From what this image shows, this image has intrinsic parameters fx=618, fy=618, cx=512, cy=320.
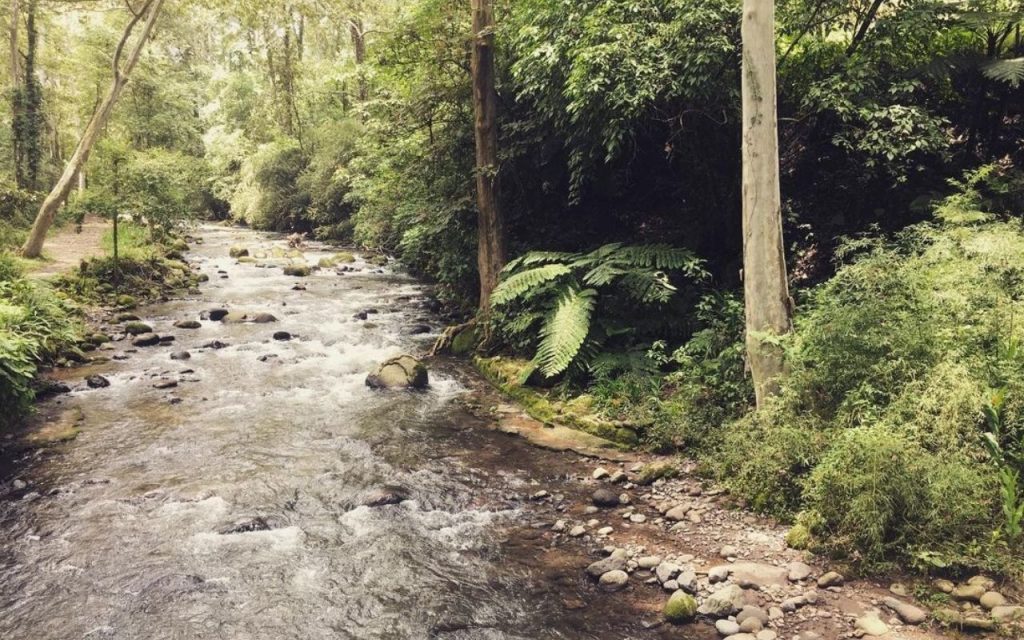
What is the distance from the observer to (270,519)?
6.00 meters

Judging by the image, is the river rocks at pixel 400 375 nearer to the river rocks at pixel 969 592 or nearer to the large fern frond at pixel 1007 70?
the river rocks at pixel 969 592

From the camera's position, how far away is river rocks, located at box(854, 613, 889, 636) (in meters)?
3.88

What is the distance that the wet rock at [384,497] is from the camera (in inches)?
247

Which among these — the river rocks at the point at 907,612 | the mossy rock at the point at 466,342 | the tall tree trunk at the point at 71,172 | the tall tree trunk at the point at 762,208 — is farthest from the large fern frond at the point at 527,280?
the tall tree trunk at the point at 71,172

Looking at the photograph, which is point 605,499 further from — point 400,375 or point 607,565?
point 400,375

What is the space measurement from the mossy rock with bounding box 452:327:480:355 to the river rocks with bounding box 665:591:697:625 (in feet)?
24.9

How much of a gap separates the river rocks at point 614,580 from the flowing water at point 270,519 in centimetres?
22

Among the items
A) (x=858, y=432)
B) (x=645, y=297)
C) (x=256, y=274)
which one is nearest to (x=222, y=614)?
(x=858, y=432)

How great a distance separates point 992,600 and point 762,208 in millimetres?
3726

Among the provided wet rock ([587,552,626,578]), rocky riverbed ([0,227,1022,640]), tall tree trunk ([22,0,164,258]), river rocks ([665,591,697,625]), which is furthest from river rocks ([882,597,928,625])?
tall tree trunk ([22,0,164,258])

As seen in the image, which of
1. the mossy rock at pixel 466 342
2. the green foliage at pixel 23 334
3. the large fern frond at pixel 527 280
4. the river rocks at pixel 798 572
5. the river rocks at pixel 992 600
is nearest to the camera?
the river rocks at pixel 992 600

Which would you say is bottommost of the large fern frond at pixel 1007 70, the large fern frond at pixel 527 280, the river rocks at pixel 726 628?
the river rocks at pixel 726 628

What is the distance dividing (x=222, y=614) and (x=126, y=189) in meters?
15.2

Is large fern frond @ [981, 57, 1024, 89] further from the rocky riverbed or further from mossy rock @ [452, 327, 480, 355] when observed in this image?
mossy rock @ [452, 327, 480, 355]
